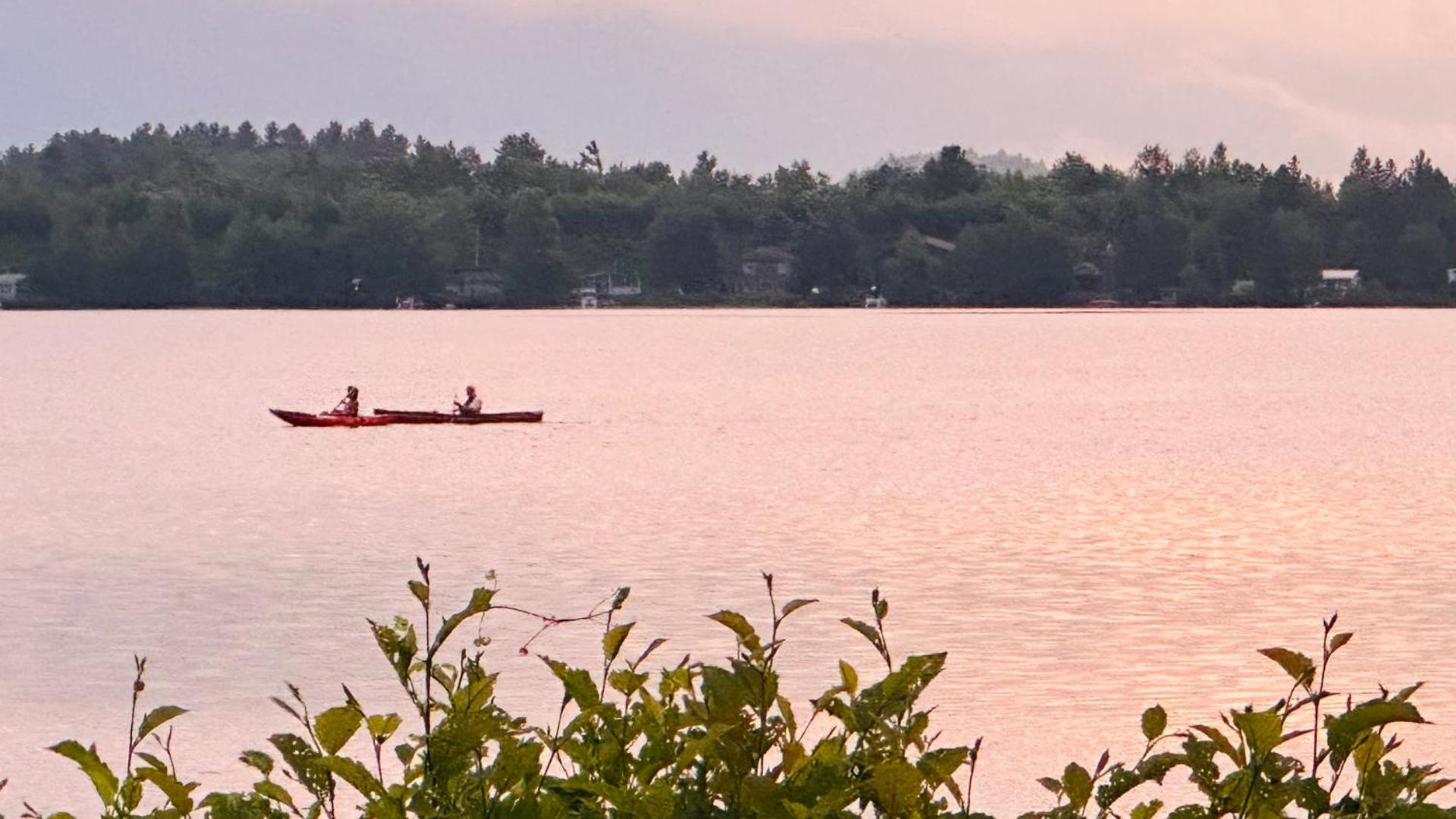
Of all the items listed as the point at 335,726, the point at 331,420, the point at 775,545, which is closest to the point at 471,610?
the point at 335,726

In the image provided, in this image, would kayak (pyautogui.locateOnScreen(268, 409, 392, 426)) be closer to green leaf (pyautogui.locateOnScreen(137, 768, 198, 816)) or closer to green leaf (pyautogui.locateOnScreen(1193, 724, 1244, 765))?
green leaf (pyautogui.locateOnScreen(137, 768, 198, 816))

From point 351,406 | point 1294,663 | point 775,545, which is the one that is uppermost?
point 1294,663

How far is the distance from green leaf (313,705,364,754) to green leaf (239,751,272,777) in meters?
0.13

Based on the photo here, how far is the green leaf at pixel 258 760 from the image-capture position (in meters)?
4.33

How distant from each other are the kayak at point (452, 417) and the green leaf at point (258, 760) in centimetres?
4297

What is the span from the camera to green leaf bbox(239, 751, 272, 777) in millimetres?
4328

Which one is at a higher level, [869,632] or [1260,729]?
[869,632]

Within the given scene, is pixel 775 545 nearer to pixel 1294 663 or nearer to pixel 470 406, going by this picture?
pixel 1294 663

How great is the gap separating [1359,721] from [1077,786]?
72 centimetres

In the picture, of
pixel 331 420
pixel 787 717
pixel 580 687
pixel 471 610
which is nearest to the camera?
pixel 471 610

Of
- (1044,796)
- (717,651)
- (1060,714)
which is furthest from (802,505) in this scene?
(1044,796)

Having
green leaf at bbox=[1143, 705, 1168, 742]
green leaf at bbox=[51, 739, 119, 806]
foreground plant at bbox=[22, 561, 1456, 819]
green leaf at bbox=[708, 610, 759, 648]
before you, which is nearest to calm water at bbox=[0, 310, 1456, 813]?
green leaf at bbox=[1143, 705, 1168, 742]

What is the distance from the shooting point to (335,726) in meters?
4.36

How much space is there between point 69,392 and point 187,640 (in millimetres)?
57596
